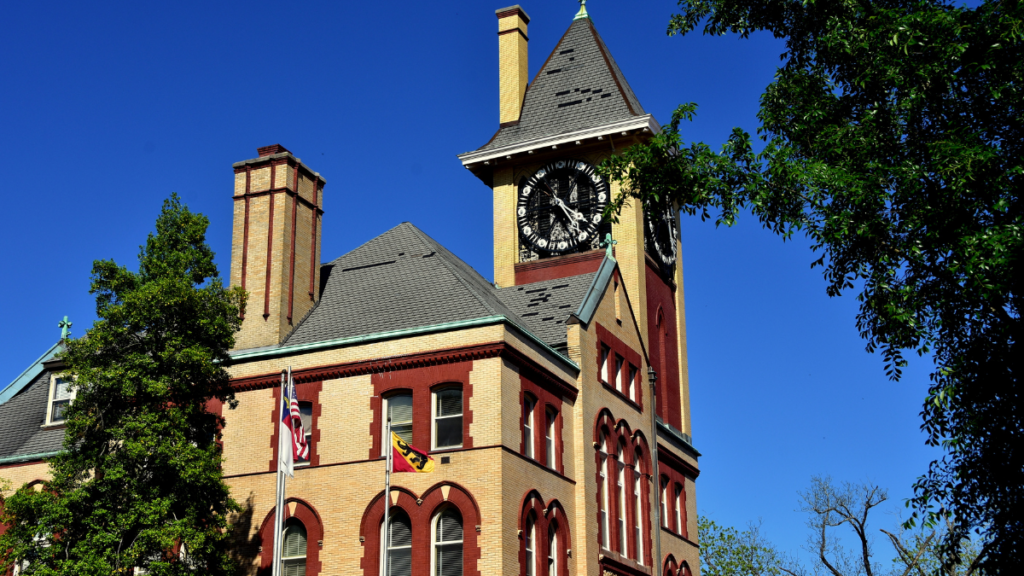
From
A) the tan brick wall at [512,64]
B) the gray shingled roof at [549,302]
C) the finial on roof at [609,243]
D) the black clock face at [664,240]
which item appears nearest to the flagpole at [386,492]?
the gray shingled roof at [549,302]

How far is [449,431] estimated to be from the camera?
3041 cm

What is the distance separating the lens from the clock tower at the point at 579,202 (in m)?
43.7

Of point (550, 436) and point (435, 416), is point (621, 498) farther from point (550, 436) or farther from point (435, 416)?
point (435, 416)

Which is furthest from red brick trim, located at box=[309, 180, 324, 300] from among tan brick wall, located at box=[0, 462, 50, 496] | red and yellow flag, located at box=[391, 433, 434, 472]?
tan brick wall, located at box=[0, 462, 50, 496]

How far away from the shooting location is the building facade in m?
29.8

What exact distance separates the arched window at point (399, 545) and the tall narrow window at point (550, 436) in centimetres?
474

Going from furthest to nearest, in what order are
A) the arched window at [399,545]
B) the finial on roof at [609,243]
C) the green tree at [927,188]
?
the finial on roof at [609,243] → the arched window at [399,545] → the green tree at [927,188]

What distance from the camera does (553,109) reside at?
47594mm

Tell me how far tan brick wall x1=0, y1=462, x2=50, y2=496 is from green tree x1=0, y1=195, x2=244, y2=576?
670cm

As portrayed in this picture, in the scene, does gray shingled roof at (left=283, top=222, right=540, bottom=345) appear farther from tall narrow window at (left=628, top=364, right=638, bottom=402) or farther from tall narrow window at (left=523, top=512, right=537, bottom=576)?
tall narrow window at (left=523, top=512, right=537, bottom=576)

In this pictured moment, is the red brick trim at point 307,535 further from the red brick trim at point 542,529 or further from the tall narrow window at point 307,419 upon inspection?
the red brick trim at point 542,529

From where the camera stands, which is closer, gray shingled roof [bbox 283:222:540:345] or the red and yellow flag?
the red and yellow flag

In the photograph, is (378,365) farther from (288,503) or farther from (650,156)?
(650,156)

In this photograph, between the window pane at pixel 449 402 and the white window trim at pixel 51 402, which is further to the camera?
the white window trim at pixel 51 402
